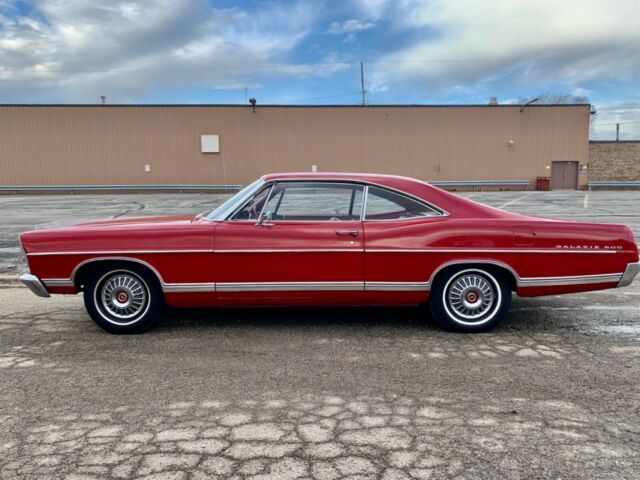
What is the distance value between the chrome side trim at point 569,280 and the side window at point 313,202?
164 cm

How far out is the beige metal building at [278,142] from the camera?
34.6 m

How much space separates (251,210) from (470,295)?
2.14 meters

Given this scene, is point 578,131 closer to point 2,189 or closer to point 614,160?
point 614,160

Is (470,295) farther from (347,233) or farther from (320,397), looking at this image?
(320,397)

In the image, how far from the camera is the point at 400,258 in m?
4.66

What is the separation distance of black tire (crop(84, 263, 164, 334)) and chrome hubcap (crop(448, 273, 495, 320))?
8.73 ft

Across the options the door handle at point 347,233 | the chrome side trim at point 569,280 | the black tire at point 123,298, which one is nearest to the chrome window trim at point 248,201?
the door handle at point 347,233

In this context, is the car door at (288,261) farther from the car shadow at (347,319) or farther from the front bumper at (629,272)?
the front bumper at (629,272)

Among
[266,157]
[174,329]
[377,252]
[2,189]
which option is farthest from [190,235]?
[2,189]

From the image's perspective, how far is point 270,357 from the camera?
420 centimetres

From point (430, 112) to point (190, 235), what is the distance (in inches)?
1300

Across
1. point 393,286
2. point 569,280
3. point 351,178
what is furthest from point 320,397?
point 569,280

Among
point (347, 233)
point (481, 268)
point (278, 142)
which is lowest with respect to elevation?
point (481, 268)

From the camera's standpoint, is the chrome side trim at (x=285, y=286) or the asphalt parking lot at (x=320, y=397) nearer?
the asphalt parking lot at (x=320, y=397)
